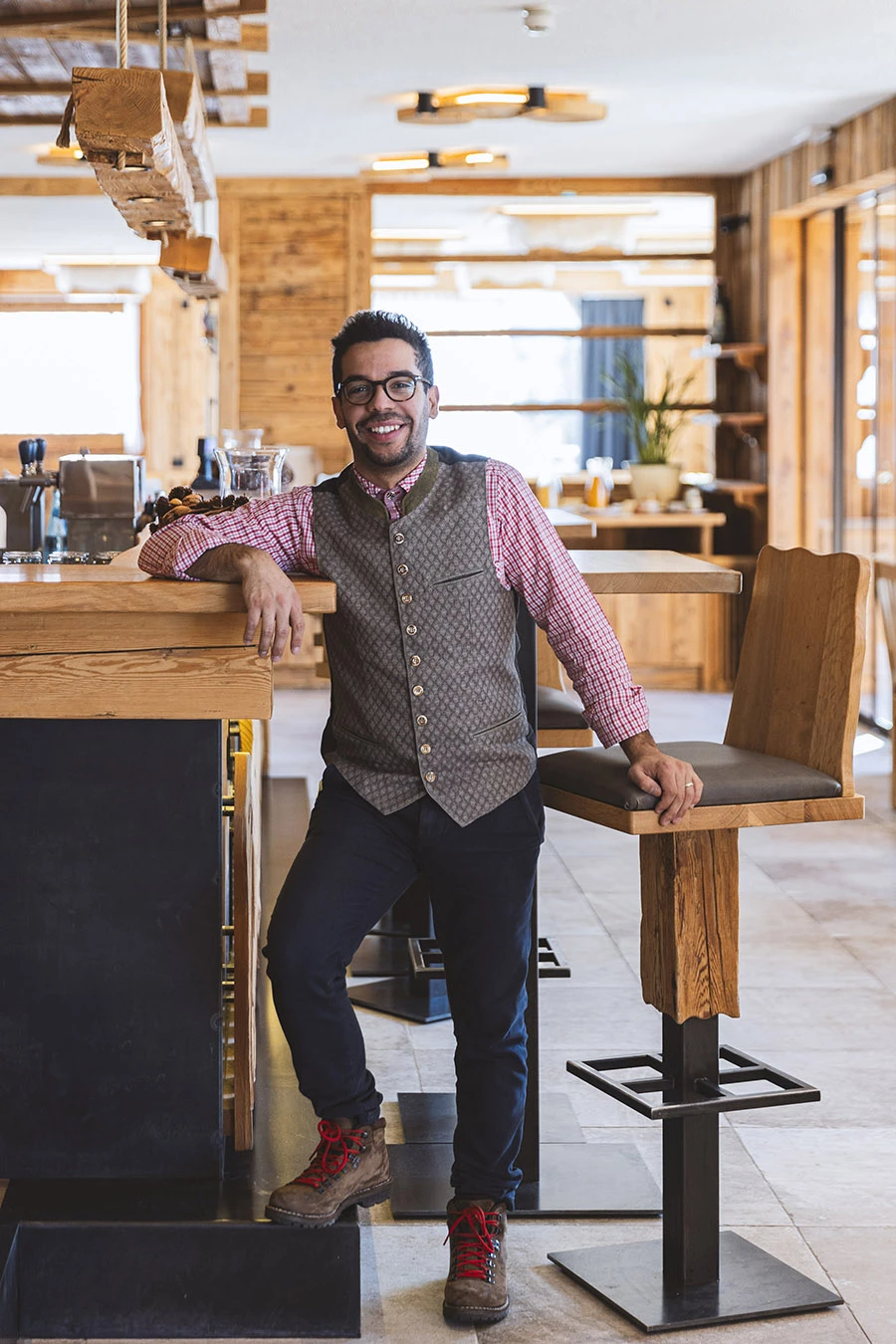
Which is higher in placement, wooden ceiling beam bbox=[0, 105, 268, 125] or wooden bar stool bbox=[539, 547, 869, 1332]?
wooden ceiling beam bbox=[0, 105, 268, 125]

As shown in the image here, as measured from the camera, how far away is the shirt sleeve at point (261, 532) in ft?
7.82

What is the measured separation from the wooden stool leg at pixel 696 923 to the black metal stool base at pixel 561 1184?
504mm

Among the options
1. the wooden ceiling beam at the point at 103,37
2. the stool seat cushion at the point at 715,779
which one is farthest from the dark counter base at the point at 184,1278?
the wooden ceiling beam at the point at 103,37

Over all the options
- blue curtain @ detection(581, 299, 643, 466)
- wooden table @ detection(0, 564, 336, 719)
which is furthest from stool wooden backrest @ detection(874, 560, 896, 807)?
blue curtain @ detection(581, 299, 643, 466)

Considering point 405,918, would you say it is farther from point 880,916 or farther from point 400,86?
point 400,86

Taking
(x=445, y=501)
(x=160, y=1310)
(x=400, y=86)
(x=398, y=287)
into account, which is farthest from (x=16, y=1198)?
(x=398, y=287)

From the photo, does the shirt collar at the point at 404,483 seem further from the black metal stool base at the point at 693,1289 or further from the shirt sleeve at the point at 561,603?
the black metal stool base at the point at 693,1289

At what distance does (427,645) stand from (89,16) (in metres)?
2.99

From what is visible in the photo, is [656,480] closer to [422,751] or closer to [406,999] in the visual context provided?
[406,999]

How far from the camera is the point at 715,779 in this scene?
2.34 meters

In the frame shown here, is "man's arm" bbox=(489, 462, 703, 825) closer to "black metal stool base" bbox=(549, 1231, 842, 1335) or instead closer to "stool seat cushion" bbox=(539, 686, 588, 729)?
"stool seat cushion" bbox=(539, 686, 588, 729)

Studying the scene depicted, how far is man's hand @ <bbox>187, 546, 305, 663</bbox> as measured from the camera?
2221 millimetres

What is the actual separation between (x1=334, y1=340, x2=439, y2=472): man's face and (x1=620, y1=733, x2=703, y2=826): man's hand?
563 mm

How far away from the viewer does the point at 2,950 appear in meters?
2.49
